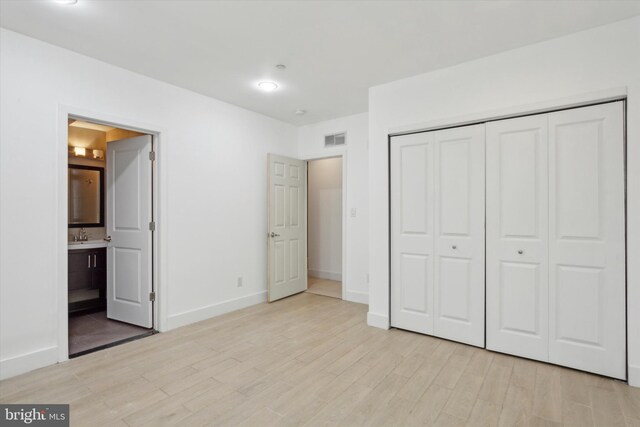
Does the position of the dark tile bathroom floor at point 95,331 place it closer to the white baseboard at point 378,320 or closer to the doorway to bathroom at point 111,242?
the doorway to bathroom at point 111,242

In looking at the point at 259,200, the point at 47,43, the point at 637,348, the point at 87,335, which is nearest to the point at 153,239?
the point at 87,335

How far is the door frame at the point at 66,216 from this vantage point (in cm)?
279

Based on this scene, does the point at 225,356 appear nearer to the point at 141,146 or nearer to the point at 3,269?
the point at 3,269

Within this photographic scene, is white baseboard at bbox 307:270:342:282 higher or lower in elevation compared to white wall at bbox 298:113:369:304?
lower

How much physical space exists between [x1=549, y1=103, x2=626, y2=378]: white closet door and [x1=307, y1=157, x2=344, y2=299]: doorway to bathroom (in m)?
3.72

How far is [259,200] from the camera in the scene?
4.69 m

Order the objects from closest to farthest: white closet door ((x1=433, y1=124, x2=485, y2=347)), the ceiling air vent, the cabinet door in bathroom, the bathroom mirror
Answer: white closet door ((x1=433, y1=124, x2=485, y2=347))
the cabinet door in bathroom
the bathroom mirror
the ceiling air vent

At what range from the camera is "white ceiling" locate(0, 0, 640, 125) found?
90.2 inches

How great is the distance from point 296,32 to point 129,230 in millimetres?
2870

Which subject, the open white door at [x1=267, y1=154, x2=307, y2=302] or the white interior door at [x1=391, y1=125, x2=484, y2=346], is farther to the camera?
the open white door at [x1=267, y1=154, x2=307, y2=302]

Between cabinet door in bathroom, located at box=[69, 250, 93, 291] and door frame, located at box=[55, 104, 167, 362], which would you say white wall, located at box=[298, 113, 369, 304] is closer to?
door frame, located at box=[55, 104, 167, 362]

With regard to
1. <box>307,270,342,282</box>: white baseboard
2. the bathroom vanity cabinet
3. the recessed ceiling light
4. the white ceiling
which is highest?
the white ceiling

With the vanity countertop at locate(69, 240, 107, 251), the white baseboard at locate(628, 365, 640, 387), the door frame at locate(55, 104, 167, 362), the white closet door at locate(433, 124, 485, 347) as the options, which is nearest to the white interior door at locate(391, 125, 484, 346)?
the white closet door at locate(433, 124, 485, 347)

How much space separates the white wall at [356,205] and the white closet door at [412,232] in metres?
1.09
